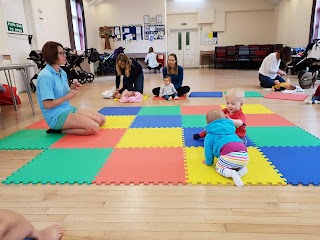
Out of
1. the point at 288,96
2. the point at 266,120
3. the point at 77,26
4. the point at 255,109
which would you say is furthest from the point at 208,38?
the point at 266,120

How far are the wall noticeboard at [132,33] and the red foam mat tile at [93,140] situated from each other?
30.7 feet

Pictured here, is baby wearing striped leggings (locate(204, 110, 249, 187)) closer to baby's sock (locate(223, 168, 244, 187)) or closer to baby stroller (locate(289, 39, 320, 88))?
baby's sock (locate(223, 168, 244, 187))

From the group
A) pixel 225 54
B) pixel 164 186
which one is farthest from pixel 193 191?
pixel 225 54

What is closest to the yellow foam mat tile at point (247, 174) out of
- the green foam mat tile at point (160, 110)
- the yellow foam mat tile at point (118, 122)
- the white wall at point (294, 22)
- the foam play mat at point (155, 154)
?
the foam play mat at point (155, 154)

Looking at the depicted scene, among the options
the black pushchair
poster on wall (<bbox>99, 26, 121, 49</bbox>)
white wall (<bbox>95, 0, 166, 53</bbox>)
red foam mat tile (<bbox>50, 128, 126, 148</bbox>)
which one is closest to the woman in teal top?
red foam mat tile (<bbox>50, 128, 126, 148</bbox>)

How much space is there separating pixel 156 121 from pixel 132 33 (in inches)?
357

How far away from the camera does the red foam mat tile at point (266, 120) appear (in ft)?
10.1

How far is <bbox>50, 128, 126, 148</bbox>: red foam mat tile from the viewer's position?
257 cm

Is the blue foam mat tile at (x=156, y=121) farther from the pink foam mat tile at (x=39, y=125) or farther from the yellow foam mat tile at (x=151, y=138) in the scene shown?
the pink foam mat tile at (x=39, y=125)

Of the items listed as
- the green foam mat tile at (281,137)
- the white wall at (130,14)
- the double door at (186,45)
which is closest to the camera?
the green foam mat tile at (281,137)

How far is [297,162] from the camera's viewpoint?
2049 millimetres

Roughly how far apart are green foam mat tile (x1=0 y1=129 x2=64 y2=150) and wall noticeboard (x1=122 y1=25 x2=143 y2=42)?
364 inches

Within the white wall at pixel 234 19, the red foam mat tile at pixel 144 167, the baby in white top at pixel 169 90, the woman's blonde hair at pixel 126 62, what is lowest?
the red foam mat tile at pixel 144 167

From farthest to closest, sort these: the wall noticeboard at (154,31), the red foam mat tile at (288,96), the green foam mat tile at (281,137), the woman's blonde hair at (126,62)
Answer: the wall noticeboard at (154,31), the woman's blonde hair at (126,62), the red foam mat tile at (288,96), the green foam mat tile at (281,137)
